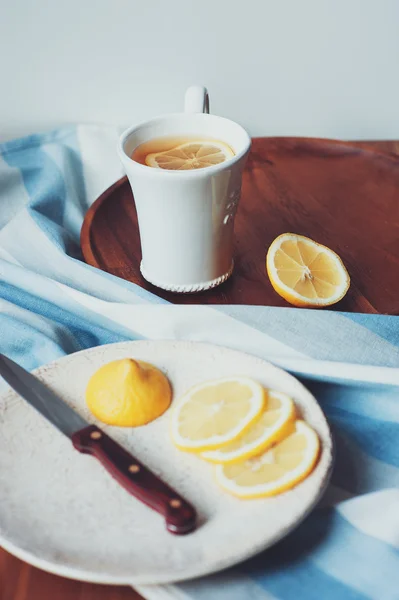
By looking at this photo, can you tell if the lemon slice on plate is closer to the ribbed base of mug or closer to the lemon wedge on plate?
the ribbed base of mug

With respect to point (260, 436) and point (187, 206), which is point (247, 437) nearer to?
point (260, 436)

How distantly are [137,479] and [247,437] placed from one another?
0.27 feet

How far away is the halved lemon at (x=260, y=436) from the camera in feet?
1.61

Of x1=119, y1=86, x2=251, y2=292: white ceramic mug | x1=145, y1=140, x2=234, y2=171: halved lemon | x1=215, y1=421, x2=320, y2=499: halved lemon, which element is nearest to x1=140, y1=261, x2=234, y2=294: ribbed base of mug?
x1=119, y1=86, x2=251, y2=292: white ceramic mug

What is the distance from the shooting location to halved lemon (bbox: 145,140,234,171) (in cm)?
66

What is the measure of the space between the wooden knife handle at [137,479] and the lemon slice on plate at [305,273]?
24cm

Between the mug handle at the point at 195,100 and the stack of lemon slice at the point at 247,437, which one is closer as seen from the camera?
the stack of lemon slice at the point at 247,437

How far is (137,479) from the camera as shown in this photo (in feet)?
1.60

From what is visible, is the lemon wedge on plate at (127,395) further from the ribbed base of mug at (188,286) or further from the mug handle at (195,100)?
the mug handle at (195,100)

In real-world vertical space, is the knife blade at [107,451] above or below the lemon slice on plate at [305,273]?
below

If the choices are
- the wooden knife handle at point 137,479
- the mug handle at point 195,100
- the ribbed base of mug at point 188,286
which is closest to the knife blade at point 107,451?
the wooden knife handle at point 137,479

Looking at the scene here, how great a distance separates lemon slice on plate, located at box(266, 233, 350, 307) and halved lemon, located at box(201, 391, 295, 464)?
0.17m

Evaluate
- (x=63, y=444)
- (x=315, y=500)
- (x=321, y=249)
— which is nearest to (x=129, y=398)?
(x=63, y=444)

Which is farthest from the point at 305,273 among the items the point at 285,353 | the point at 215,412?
the point at 215,412
